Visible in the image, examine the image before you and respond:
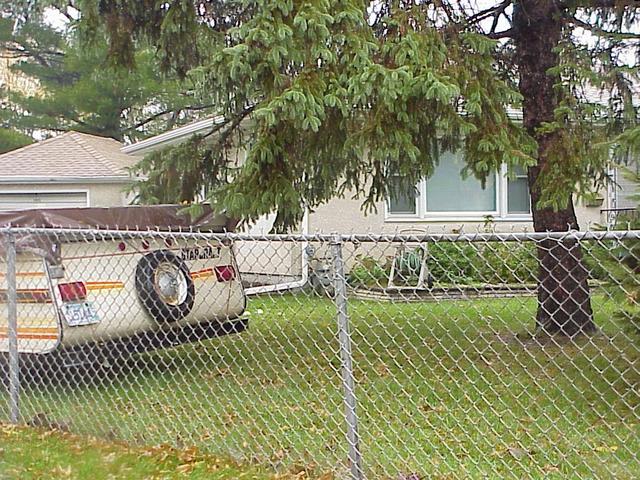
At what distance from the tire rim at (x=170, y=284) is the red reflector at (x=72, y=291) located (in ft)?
1.85

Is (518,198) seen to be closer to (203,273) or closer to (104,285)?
(203,273)

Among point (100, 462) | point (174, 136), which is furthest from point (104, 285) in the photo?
point (174, 136)

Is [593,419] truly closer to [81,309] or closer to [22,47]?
[81,309]

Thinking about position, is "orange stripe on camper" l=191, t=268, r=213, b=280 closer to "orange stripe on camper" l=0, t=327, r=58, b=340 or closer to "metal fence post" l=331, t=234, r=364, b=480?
"orange stripe on camper" l=0, t=327, r=58, b=340

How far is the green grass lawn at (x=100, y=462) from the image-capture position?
3893mm

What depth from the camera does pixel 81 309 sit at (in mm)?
5449

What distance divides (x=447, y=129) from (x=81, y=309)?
3.24 metres

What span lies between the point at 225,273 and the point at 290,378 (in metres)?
1.16

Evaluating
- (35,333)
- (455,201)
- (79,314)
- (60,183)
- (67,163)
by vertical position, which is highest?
(67,163)

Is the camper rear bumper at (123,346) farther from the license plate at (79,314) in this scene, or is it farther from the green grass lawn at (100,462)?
the green grass lawn at (100,462)

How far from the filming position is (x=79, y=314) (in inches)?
213

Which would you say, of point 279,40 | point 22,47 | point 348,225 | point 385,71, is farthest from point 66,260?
point 22,47

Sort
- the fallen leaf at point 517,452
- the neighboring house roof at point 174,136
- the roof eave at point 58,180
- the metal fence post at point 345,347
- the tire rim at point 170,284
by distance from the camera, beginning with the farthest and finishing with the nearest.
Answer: the roof eave at point 58,180, the neighboring house roof at point 174,136, the tire rim at point 170,284, the fallen leaf at point 517,452, the metal fence post at point 345,347

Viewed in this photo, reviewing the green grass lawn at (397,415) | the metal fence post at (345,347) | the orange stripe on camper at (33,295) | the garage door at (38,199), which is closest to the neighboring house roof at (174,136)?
the garage door at (38,199)
